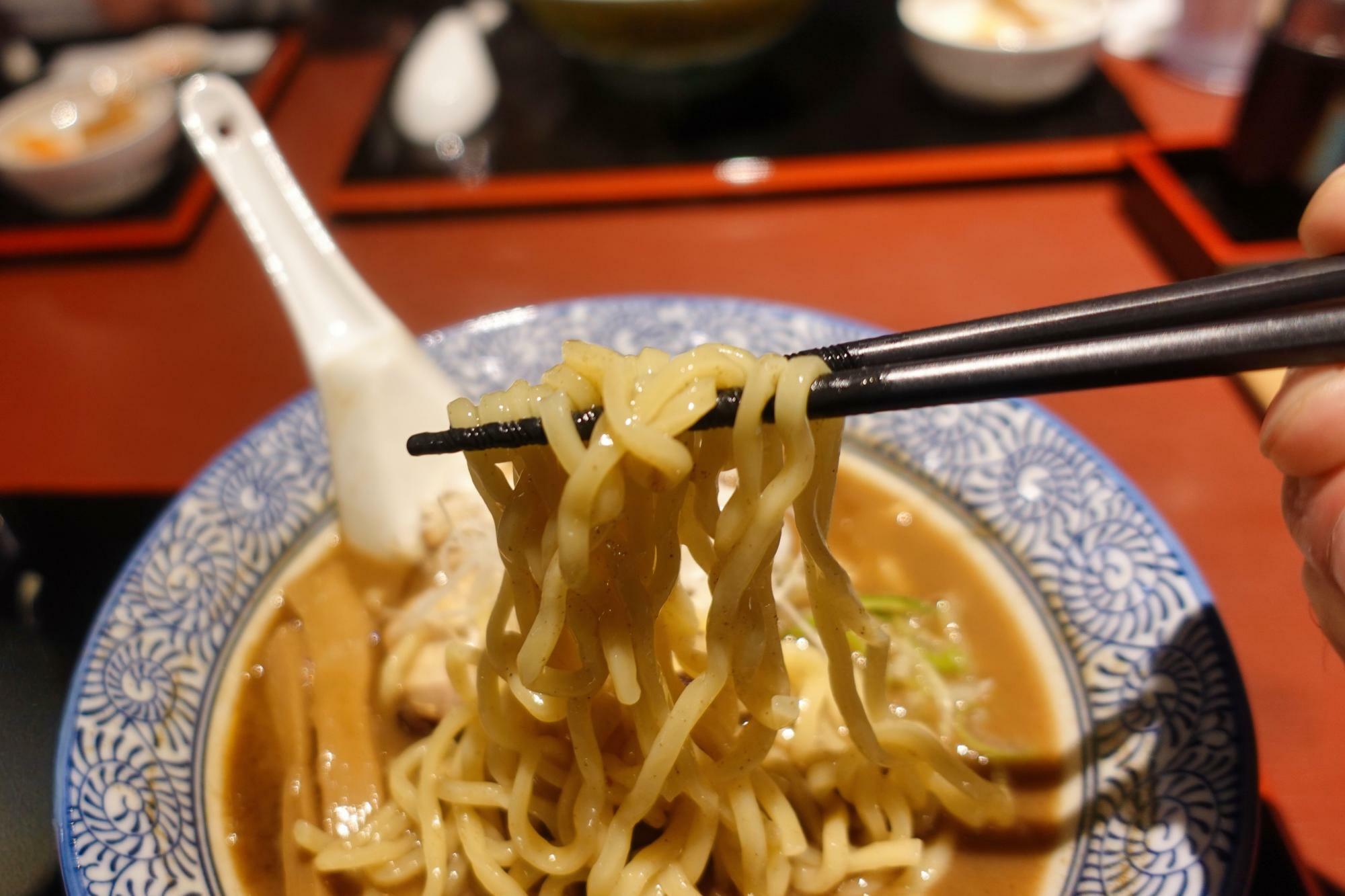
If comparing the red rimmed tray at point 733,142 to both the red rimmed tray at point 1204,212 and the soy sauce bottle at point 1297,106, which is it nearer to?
the red rimmed tray at point 1204,212

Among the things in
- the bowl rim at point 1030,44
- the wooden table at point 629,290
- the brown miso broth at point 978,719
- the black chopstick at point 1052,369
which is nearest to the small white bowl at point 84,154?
the wooden table at point 629,290

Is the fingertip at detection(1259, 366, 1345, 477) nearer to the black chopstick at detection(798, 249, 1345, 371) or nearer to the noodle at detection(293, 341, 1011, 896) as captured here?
the black chopstick at detection(798, 249, 1345, 371)

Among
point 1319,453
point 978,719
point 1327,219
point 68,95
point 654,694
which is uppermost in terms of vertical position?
point 1327,219

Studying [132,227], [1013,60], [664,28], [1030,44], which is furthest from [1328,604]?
[132,227]

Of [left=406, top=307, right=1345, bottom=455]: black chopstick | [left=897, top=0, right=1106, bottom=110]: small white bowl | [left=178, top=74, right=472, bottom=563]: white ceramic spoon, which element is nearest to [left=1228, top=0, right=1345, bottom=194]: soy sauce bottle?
[left=897, top=0, right=1106, bottom=110]: small white bowl

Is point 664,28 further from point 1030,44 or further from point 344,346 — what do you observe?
point 344,346
